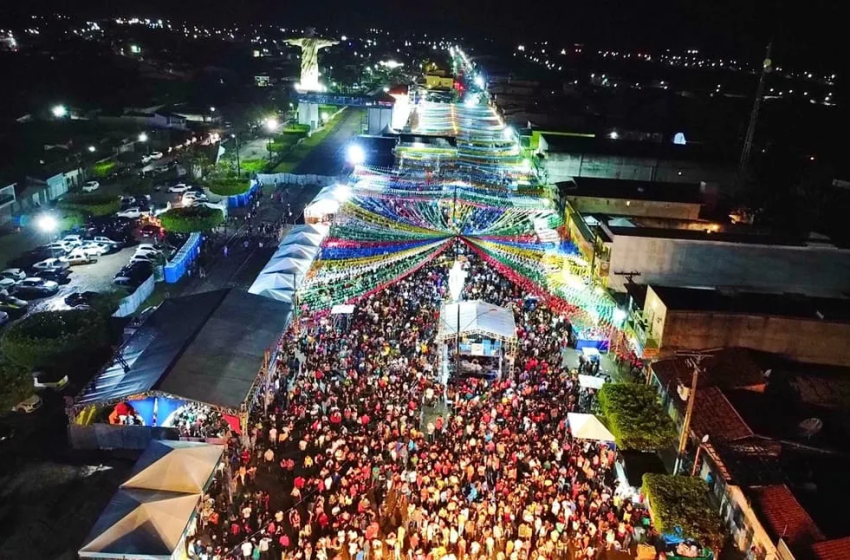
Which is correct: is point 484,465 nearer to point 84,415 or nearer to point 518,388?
point 518,388

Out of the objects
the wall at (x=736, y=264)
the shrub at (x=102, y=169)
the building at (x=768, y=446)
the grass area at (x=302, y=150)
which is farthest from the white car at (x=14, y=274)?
the building at (x=768, y=446)

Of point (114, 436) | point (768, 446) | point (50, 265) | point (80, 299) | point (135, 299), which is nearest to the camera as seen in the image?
point (768, 446)

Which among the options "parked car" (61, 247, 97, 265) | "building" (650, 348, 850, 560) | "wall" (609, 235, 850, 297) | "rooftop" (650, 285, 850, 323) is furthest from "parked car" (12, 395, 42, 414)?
"wall" (609, 235, 850, 297)

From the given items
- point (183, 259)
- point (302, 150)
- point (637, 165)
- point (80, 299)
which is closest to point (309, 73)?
point (302, 150)

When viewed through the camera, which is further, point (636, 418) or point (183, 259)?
point (183, 259)

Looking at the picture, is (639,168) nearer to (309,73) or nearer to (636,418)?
(636,418)

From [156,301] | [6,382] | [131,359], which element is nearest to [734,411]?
[131,359]
